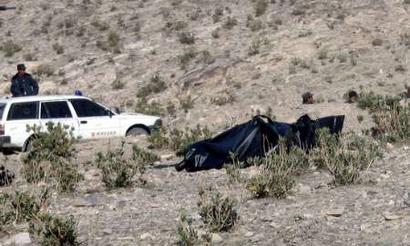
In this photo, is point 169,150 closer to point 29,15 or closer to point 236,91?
point 236,91

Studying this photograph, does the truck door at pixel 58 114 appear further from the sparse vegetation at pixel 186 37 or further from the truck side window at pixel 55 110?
the sparse vegetation at pixel 186 37

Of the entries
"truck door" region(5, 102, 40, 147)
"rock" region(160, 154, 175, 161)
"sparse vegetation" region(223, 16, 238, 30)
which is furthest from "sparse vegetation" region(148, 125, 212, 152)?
"sparse vegetation" region(223, 16, 238, 30)

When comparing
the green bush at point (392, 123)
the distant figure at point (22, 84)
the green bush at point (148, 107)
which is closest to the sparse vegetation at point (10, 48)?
the green bush at point (148, 107)

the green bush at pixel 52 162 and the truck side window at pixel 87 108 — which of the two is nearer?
the green bush at pixel 52 162

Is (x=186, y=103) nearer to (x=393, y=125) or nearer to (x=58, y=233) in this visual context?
(x=393, y=125)

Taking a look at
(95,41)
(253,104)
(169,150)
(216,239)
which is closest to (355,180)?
(216,239)

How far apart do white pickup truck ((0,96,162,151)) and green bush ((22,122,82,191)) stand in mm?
2136

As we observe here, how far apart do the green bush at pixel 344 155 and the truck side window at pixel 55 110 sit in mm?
7012

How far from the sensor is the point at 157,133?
14.4 m

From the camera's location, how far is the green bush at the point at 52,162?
983 centimetres

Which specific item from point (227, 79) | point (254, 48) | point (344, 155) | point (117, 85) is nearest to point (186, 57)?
point (254, 48)

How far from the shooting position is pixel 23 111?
15.6m

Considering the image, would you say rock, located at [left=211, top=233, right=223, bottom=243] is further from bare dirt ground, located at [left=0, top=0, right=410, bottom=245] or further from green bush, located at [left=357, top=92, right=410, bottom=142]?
green bush, located at [left=357, top=92, right=410, bottom=142]

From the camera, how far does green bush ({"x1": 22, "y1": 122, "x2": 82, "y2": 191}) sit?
9828 mm
